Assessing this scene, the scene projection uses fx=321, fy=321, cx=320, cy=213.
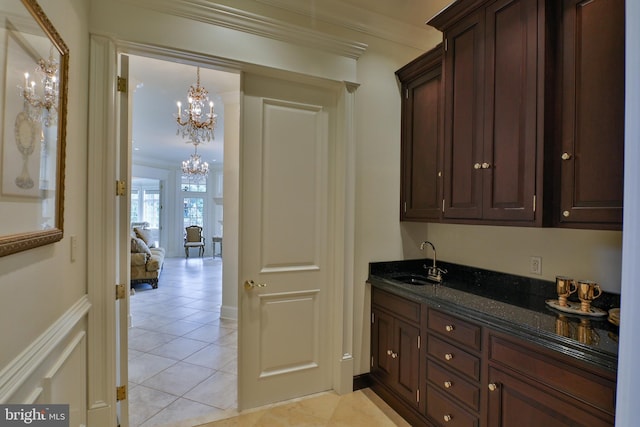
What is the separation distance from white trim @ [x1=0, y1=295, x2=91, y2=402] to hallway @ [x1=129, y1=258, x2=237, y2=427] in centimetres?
109

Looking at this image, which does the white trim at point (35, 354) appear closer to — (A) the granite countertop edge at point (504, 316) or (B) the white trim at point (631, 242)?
(B) the white trim at point (631, 242)

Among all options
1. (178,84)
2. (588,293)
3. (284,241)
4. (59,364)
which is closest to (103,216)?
(59,364)

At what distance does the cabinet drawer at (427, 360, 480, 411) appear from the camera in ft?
5.52

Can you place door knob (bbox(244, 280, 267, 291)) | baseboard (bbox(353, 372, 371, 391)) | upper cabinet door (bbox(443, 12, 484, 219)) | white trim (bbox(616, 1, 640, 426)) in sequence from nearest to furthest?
white trim (bbox(616, 1, 640, 426)), upper cabinet door (bbox(443, 12, 484, 219)), door knob (bbox(244, 280, 267, 291)), baseboard (bbox(353, 372, 371, 391))

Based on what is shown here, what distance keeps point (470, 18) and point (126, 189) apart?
7.77 ft

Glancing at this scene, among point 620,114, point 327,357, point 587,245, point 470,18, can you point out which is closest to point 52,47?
point 470,18

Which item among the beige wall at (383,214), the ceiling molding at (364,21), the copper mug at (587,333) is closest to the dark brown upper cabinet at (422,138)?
the beige wall at (383,214)

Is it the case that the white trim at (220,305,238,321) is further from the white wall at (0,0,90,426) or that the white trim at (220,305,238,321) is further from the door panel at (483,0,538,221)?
the door panel at (483,0,538,221)

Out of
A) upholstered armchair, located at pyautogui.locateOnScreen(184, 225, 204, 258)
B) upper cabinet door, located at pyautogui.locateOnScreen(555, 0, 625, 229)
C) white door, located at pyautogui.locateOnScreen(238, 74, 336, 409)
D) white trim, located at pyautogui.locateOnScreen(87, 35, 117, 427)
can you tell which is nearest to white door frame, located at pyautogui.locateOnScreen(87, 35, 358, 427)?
white trim, located at pyautogui.locateOnScreen(87, 35, 117, 427)

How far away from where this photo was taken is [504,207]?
177cm

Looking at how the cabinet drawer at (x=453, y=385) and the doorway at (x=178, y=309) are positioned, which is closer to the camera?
the cabinet drawer at (x=453, y=385)

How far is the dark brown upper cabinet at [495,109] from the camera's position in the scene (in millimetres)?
1606

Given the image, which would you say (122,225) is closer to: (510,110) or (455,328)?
(455,328)

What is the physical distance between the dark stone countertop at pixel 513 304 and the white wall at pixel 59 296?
1867 mm
